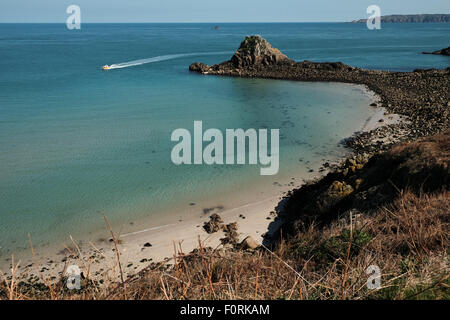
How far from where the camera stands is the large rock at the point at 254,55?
170 ft

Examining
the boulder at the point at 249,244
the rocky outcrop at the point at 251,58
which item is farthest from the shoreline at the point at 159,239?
the rocky outcrop at the point at 251,58

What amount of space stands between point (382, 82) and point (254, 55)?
67.8 feet

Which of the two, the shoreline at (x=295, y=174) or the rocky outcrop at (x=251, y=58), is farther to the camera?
the rocky outcrop at (x=251, y=58)

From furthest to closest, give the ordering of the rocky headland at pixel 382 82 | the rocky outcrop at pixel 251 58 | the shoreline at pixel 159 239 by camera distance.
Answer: the rocky outcrop at pixel 251 58 → the rocky headland at pixel 382 82 → the shoreline at pixel 159 239

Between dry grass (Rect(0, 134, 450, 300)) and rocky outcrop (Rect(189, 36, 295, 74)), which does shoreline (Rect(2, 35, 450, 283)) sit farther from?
dry grass (Rect(0, 134, 450, 300))

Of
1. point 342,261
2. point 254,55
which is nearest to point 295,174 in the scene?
point 342,261

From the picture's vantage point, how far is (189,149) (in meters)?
19.8

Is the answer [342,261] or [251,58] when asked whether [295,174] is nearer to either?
[342,261]

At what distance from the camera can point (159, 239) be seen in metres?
11.1

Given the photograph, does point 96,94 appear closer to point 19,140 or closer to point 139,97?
point 139,97

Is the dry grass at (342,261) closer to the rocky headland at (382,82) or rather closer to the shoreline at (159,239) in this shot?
the shoreline at (159,239)

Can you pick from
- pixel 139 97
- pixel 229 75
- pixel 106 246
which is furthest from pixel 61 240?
pixel 229 75

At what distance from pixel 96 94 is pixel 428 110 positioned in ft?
106

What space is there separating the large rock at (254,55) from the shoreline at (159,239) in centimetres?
4135
